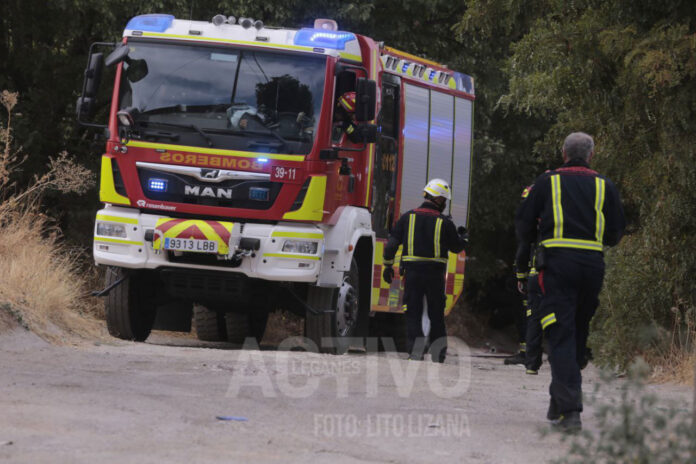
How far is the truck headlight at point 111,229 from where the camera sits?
41.5 feet

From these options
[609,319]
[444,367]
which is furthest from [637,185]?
[444,367]

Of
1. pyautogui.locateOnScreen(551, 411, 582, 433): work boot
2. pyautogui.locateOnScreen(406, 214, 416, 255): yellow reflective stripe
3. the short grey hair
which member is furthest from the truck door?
pyautogui.locateOnScreen(551, 411, 582, 433): work boot

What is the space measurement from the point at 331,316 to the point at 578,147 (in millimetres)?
5210

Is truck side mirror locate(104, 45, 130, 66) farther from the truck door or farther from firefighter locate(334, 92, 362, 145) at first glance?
the truck door

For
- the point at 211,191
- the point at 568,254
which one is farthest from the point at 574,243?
the point at 211,191

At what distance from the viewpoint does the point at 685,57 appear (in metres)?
11.6

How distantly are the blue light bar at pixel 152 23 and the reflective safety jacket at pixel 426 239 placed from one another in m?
3.01

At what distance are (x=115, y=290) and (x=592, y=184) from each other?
6347 millimetres

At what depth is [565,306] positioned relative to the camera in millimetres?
8234

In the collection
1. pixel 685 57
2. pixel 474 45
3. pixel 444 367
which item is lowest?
pixel 444 367

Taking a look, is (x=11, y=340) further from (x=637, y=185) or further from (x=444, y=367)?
(x=637, y=185)

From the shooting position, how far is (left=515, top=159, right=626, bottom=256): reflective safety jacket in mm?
8242

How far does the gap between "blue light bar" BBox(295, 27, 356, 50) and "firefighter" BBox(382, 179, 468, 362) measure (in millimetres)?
1623

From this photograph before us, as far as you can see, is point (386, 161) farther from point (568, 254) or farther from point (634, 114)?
point (568, 254)
